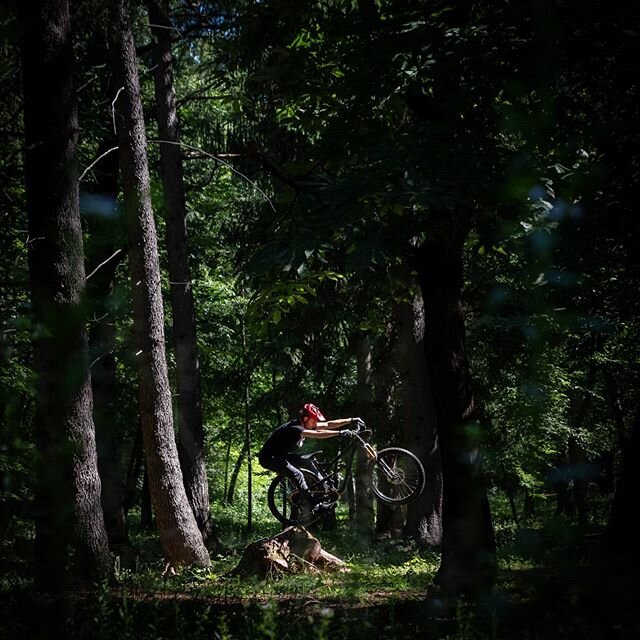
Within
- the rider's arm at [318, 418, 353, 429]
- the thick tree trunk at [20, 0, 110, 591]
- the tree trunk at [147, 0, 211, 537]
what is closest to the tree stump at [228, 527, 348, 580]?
the rider's arm at [318, 418, 353, 429]

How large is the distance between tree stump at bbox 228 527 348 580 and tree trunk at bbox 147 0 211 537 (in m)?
2.71

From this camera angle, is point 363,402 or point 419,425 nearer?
point 419,425

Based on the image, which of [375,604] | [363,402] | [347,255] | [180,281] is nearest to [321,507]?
[375,604]

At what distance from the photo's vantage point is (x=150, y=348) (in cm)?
991

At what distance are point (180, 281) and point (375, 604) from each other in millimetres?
7472

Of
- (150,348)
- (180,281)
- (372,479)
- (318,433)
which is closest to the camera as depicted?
(150,348)

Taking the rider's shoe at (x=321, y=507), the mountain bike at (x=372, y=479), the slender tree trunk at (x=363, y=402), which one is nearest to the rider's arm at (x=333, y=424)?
the mountain bike at (x=372, y=479)

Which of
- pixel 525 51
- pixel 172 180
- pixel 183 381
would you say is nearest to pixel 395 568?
pixel 183 381

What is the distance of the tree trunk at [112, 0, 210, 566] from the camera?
974cm

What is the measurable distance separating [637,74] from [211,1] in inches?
458

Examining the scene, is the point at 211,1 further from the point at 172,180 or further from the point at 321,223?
the point at 321,223

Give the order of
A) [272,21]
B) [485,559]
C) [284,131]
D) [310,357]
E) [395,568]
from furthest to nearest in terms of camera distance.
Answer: [310,357] < [284,131] < [395,568] < [272,21] < [485,559]

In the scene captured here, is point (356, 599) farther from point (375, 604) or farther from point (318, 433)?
point (318, 433)

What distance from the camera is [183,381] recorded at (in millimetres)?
13008
